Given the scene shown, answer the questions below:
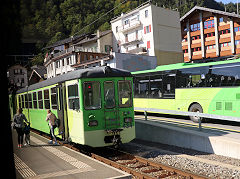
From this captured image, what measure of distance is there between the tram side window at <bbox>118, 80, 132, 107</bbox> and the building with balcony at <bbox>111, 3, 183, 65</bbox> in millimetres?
36764

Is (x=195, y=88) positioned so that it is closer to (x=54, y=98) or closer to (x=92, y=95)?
(x=92, y=95)

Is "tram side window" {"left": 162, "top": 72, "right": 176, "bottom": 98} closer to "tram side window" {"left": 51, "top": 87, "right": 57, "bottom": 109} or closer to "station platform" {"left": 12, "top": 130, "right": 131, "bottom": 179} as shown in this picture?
"tram side window" {"left": 51, "top": 87, "right": 57, "bottom": 109}

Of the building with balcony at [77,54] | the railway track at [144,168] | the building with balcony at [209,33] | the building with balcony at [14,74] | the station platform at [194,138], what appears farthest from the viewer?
the building with balcony at [209,33]

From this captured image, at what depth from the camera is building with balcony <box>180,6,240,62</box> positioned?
158 feet

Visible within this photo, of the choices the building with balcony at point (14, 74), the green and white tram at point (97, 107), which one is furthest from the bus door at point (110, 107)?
the building with balcony at point (14, 74)

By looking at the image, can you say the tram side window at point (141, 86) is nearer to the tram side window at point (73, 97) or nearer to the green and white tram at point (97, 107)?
the green and white tram at point (97, 107)

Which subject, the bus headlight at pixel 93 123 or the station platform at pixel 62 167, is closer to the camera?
the station platform at pixel 62 167

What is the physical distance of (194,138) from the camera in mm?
9898

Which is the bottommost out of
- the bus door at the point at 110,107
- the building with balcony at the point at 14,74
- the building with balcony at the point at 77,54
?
the bus door at the point at 110,107

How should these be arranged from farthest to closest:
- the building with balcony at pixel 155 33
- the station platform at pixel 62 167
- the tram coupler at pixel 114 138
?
the building with balcony at pixel 155 33
the tram coupler at pixel 114 138
the station platform at pixel 62 167

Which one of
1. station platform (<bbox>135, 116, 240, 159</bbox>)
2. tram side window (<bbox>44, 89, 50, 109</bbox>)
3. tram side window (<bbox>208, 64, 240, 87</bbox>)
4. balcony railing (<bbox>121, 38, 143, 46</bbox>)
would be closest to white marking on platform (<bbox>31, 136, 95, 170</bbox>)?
tram side window (<bbox>44, 89, 50, 109</bbox>)

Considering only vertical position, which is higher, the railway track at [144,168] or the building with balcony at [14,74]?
the building with balcony at [14,74]

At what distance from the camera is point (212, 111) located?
1411 centimetres

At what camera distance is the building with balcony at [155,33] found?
47250 mm
